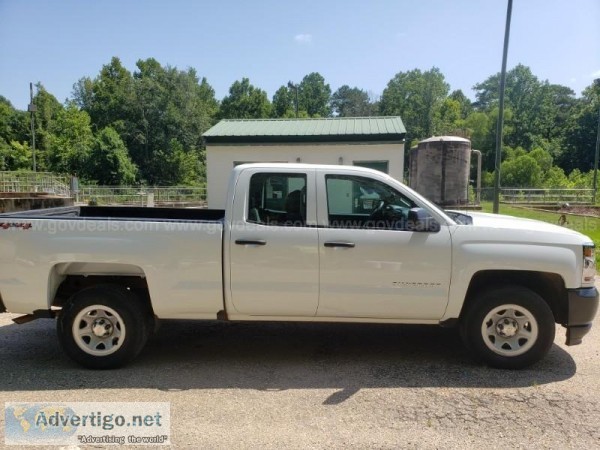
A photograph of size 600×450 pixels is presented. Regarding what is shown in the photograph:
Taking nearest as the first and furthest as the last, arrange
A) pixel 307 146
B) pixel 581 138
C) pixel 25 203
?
pixel 307 146 → pixel 25 203 → pixel 581 138

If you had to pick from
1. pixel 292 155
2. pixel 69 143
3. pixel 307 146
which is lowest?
pixel 292 155

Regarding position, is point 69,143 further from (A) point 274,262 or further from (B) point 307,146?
(A) point 274,262

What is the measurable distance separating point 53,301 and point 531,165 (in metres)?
49.9

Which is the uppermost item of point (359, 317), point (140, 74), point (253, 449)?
point (140, 74)

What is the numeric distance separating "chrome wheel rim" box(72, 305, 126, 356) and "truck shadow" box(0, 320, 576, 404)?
235mm

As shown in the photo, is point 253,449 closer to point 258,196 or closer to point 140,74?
point 258,196

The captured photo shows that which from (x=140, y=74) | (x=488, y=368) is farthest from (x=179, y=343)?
(x=140, y=74)

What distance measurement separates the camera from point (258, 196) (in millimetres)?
4402

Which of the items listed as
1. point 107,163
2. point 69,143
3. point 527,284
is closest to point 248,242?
point 527,284

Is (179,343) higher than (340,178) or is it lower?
lower

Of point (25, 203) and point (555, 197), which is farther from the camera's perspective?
point (555, 197)

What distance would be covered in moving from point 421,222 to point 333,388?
1722mm

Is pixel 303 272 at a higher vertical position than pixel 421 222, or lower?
lower

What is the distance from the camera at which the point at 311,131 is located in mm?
18094
